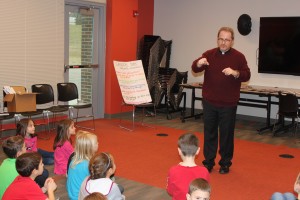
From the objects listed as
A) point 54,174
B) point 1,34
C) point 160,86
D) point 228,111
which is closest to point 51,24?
point 1,34

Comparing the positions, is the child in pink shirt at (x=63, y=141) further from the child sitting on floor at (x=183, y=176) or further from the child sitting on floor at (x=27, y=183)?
the child sitting on floor at (x=183, y=176)

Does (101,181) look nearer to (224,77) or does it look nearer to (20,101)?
(224,77)

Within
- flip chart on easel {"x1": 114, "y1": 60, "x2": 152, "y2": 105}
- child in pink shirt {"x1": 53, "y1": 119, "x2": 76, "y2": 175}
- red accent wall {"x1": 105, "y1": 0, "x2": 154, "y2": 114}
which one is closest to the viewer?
child in pink shirt {"x1": 53, "y1": 119, "x2": 76, "y2": 175}

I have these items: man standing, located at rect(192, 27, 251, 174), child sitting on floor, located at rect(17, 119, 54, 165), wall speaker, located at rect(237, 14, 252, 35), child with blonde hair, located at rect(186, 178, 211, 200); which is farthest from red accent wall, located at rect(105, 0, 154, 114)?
child with blonde hair, located at rect(186, 178, 211, 200)

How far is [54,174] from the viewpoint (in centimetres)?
493

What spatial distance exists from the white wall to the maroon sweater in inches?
150

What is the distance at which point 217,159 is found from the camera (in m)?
5.82

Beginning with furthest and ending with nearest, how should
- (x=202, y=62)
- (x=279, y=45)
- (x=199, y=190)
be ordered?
(x=279, y=45) < (x=202, y=62) < (x=199, y=190)

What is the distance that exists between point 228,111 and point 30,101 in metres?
3.24

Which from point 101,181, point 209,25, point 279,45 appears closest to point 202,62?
point 101,181

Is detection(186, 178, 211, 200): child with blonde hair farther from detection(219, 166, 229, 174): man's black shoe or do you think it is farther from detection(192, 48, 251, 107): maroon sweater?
detection(219, 166, 229, 174): man's black shoe

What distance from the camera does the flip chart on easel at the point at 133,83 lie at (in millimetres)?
7645

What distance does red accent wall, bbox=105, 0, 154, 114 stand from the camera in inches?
341

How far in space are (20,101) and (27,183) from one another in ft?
12.8
